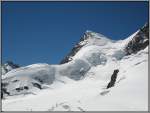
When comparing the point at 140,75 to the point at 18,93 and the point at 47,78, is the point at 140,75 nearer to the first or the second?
the point at 18,93

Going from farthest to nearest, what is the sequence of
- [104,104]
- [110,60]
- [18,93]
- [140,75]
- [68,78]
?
[110,60] < [68,78] < [18,93] < [140,75] < [104,104]

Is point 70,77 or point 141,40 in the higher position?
point 141,40

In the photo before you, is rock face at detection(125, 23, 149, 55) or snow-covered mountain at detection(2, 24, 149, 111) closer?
snow-covered mountain at detection(2, 24, 149, 111)

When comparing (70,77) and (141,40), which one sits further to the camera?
(70,77)

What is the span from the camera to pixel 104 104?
6125 centimetres

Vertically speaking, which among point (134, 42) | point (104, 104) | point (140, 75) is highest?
point (134, 42)

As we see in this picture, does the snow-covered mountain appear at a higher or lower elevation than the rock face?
lower

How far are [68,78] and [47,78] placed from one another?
11.6 metres

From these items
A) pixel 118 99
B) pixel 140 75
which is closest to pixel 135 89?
pixel 118 99

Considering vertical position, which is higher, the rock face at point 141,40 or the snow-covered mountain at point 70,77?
the rock face at point 141,40

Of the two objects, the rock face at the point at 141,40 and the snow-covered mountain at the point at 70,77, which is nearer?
the snow-covered mountain at the point at 70,77

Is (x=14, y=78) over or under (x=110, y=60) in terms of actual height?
under

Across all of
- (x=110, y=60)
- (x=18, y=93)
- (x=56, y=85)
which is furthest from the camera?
(x=110, y=60)

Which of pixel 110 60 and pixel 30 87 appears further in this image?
pixel 110 60
